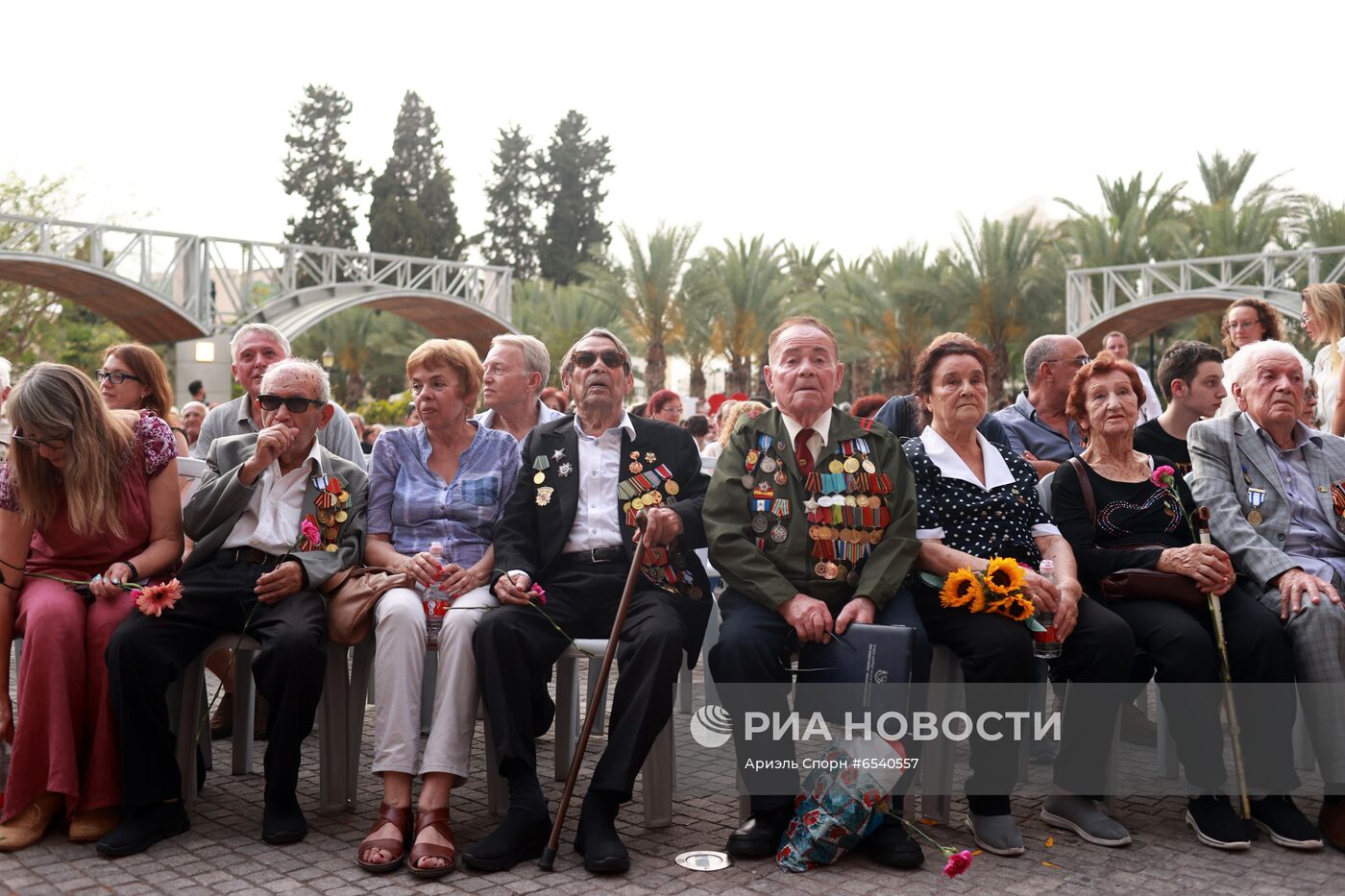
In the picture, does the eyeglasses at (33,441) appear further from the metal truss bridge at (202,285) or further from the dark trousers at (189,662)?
the metal truss bridge at (202,285)

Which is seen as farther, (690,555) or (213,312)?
(213,312)

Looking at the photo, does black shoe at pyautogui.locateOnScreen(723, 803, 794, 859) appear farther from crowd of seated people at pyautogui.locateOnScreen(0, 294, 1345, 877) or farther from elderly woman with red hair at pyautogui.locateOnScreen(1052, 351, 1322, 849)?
elderly woman with red hair at pyautogui.locateOnScreen(1052, 351, 1322, 849)

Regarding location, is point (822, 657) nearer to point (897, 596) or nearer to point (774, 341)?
point (897, 596)

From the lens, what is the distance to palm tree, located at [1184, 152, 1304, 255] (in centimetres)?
2839

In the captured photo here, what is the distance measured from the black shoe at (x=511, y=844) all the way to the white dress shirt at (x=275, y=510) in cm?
Result: 139

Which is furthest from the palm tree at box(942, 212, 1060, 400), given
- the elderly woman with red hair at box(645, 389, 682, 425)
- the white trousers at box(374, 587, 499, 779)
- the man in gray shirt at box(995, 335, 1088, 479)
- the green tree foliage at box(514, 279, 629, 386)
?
the white trousers at box(374, 587, 499, 779)

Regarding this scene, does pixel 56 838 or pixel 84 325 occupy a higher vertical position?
pixel 84 325

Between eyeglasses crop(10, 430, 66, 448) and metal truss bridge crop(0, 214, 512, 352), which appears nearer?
eyeglasses crop(10, 430, 66, 448)

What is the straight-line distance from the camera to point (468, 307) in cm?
3078

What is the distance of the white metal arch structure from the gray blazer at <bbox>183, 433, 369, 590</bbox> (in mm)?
22431

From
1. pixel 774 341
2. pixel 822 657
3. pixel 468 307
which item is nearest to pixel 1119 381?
pixel 774 341

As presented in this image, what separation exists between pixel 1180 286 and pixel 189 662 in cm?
2648

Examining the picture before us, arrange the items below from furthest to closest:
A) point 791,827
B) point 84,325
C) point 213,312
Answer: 1. point 84,325
2. point 213,312
3. point 791,827

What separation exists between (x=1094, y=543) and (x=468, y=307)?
1078 inches
